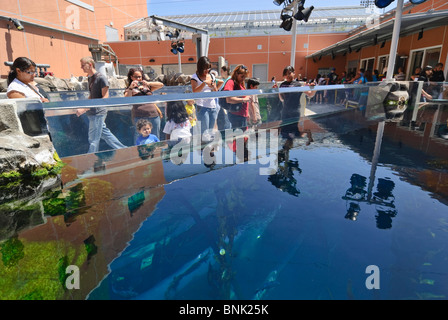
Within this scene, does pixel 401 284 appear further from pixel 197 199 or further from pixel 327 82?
pixel 327 82

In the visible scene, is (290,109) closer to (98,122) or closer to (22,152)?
(98,122)

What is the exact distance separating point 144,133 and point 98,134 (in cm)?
60

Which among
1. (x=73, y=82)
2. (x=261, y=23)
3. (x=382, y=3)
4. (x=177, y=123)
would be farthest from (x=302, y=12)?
(x=261, y=23)

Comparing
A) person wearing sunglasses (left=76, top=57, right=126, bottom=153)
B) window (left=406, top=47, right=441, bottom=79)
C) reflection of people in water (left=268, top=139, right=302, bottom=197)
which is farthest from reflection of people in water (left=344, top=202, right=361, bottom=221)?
window (left=406, top=47, right=441, bottom=79)

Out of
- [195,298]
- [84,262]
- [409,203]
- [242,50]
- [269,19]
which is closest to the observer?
[195,298]

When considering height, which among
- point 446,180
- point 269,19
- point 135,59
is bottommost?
point 446,180

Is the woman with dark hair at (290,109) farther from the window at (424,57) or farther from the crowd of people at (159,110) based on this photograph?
the window at (424,57)

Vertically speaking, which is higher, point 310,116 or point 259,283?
point 310,116

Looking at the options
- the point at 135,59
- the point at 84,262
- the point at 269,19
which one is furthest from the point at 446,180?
the point at 269,19

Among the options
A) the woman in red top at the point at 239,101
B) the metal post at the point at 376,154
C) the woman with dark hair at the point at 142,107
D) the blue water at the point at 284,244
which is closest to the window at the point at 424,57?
the metal post at the point at 376,154

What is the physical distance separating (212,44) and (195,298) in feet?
84.4

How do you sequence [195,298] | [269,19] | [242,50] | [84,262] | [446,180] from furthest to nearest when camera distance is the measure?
[269,19] → [242,50] → [446,180] → [84,262] → [195,298]

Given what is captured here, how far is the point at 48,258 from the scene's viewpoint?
1839 millimetres

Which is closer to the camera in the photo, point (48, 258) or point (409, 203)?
point (48, 258)
